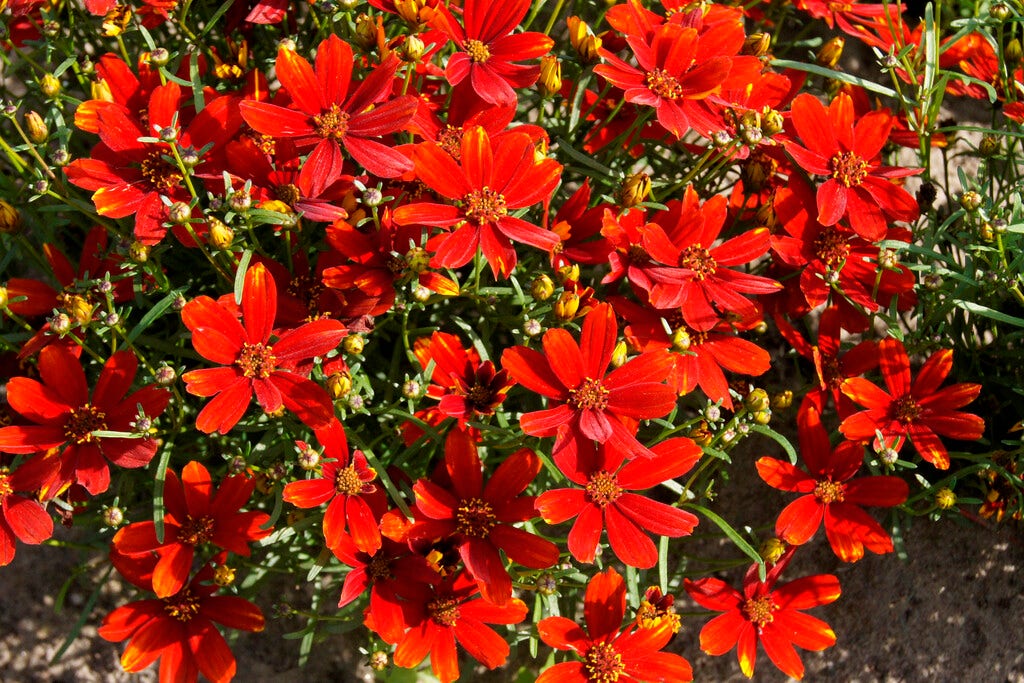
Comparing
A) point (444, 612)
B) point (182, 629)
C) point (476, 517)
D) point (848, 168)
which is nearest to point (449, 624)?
point (444, 612)

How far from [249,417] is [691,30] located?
0.90 meters

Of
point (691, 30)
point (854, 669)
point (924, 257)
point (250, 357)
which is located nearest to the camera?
point (250, 357)

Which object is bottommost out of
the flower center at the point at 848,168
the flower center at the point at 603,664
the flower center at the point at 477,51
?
the flower center at the point at 603,664

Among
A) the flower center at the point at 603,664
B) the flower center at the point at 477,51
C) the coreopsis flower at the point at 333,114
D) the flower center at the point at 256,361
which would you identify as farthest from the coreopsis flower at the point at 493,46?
the flower center at the point at 603,664

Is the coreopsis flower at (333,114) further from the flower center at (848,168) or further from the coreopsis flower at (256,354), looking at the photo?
the flower center at (848,168)

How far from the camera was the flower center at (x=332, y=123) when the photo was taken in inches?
51.0

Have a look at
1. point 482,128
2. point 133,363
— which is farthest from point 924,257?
point 133,363

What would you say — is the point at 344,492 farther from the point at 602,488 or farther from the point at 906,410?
the point at 906,410

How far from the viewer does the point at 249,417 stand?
4.80 ft

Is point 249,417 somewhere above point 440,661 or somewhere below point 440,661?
above

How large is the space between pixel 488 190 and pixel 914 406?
760 mm

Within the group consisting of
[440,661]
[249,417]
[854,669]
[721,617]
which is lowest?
[854,669]

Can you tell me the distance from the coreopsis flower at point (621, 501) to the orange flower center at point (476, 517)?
0.40ft

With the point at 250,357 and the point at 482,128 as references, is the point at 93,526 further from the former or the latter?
the point at 482,128
